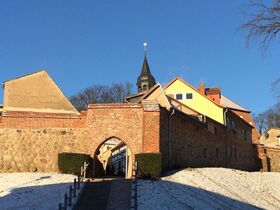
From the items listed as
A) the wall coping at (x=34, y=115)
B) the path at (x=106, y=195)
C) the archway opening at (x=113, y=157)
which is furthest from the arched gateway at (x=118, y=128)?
the archway opening at (x=113, y=157)

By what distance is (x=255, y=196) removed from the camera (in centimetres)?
2608

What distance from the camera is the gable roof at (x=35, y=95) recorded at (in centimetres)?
3131

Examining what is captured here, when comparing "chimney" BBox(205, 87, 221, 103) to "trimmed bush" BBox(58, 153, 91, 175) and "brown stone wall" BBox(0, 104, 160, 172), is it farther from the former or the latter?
"trimmed bush" BBox(58, 153, 91, 175)

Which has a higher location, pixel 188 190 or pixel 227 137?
pixel 227 137

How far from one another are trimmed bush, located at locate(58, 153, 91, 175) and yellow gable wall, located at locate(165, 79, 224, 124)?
1852 centimetres

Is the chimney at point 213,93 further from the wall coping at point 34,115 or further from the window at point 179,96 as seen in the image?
the wall coping at point 34,115

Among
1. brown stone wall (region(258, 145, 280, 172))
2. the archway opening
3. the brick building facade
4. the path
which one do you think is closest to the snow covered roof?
brown stone wall (region(258, 145, 280, 172))

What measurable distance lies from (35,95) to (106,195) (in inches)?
553

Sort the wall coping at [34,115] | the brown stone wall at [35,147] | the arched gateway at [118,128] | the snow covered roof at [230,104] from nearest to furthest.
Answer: the arched gateway at [118,128]
the brown stone wall at [35,147]
the wall coping at [34,115]
the snow covered roof at [230,104]

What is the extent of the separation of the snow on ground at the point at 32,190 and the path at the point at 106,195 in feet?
3.49

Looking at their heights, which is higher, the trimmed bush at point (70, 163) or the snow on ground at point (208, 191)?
the trimmed bush at point (70, 163)

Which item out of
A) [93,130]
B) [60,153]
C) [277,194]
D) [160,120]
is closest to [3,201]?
[60,153]

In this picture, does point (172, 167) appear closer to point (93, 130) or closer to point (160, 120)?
point (160, 120)

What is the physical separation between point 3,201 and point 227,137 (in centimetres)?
2489
